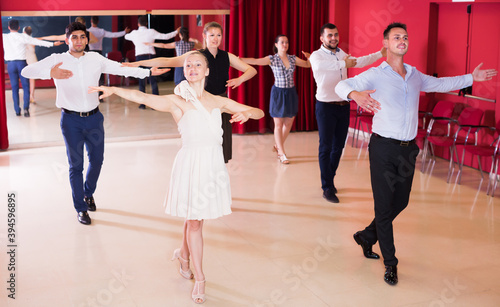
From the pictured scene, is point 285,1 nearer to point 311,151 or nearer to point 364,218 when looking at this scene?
point 311,151

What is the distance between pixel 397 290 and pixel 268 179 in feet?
10.6

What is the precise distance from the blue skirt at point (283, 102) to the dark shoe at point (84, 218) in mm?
3387

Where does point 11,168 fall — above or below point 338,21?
below

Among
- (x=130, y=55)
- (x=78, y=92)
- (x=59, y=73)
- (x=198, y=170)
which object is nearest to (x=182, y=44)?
(x=130, y=55)

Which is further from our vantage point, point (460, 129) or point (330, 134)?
point (460, 129)

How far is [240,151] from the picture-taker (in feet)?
29.4

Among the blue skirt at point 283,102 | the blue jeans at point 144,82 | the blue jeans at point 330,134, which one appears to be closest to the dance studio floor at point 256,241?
the blue jeans at point 330,134

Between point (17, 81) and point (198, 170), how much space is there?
23.4 ft

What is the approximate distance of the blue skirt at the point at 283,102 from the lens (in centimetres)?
836

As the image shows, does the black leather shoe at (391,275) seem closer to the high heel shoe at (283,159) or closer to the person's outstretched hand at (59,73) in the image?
the person's outstretched hand at (59,73)

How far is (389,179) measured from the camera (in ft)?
14.6

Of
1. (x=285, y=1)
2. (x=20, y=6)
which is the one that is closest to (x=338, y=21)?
(x=285, y=1)

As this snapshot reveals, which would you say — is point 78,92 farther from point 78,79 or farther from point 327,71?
point 327,71

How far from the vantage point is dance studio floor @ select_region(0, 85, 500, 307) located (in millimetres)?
4328
